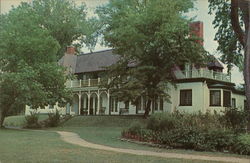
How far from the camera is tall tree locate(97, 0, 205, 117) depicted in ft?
97.9

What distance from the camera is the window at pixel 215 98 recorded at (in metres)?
34.3

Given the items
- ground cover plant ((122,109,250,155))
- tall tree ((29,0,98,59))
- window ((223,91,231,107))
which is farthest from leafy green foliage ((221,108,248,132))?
tall tree ((29,0,98,59))

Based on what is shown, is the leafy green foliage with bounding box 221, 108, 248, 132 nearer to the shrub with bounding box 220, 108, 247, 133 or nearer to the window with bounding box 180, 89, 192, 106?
the shrub with bounding box 220, 108, 247, 133

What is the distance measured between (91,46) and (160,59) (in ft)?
102

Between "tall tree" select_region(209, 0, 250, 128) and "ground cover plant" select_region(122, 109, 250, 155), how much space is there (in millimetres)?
1628

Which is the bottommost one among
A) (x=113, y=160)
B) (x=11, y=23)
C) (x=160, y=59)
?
(x=113, y=160)

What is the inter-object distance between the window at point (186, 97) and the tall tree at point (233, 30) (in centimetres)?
818

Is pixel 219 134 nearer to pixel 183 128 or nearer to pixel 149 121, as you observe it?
pixel 183 128

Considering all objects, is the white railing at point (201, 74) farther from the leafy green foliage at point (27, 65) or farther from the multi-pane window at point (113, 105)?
the leafy green foliage at point (27, 65)

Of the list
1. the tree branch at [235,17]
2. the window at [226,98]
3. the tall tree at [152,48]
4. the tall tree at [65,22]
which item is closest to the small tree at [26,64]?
the tall tree at [152,48]

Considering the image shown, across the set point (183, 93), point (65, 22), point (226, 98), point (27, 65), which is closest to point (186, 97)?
point (183, 93)

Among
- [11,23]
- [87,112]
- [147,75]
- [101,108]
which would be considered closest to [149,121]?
[147,75]

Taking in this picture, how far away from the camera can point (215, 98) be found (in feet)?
113

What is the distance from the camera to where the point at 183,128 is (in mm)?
15273
